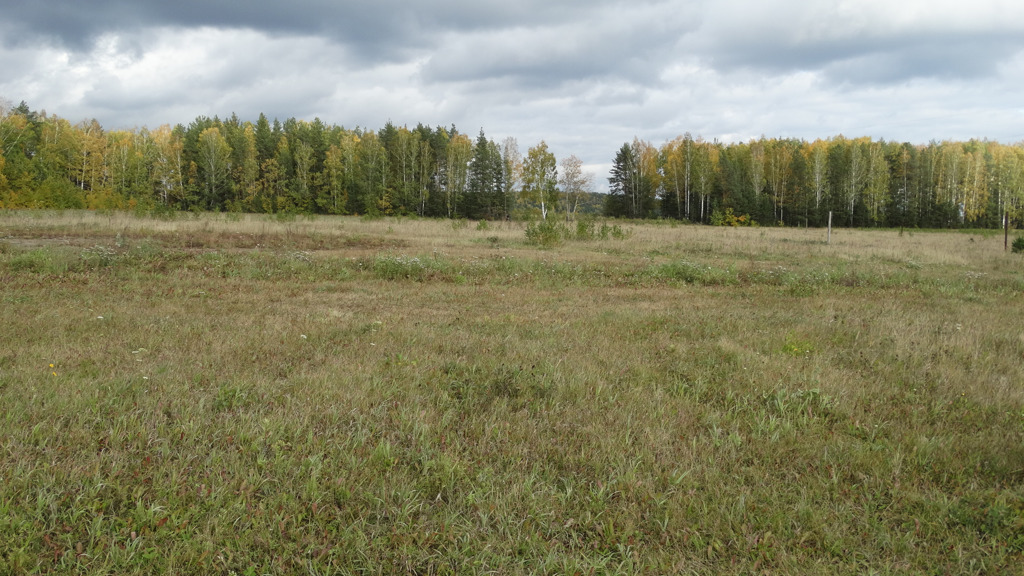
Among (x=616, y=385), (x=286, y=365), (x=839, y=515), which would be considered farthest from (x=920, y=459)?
(x=286, y=365)

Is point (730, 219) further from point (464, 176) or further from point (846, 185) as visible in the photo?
point (464, 176)

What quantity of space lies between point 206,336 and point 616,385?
205 inches

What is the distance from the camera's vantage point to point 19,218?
23.6 metres

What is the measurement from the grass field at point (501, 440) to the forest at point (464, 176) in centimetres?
4896

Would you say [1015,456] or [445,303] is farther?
[445,303]

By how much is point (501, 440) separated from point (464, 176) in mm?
63358

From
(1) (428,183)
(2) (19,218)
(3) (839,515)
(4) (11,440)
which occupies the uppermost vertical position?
(1) (428,183)

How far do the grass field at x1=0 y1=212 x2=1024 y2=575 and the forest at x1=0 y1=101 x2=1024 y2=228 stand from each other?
48957 millimetres

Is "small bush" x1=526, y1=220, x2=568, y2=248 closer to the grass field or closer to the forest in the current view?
the grass field

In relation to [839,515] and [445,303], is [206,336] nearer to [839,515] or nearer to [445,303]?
[445,303]

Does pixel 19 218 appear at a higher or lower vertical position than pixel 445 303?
higher

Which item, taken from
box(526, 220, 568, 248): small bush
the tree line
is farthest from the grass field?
the tree line

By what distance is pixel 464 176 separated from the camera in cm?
6562

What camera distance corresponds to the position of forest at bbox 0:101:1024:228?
5891 cm
